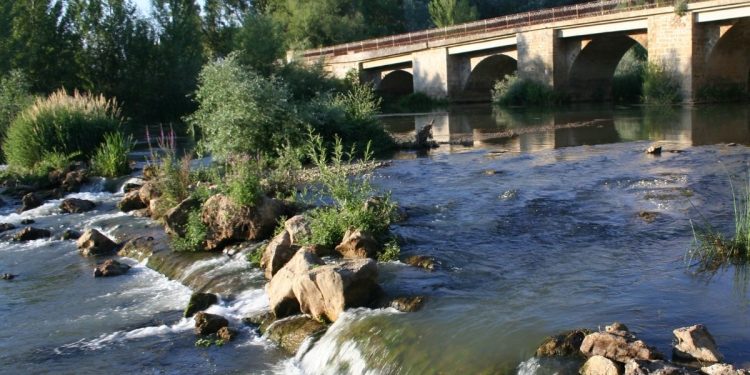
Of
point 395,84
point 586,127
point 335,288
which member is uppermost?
point 395,84

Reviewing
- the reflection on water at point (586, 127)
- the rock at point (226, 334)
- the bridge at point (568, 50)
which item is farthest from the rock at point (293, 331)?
the bridge at point (568, 50)

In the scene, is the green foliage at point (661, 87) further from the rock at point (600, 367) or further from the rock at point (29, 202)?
the rock at point (600, 367)

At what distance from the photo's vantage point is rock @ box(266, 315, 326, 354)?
7.80m

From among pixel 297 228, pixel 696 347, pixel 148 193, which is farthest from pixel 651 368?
pixel 148 193

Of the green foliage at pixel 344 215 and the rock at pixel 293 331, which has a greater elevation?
the green foliage at pixel 344 215

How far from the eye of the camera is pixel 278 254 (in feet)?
31.4

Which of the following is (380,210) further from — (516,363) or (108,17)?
(108,17)

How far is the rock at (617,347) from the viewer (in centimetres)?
579

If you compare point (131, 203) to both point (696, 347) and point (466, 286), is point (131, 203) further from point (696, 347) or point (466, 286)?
point (696, 347)

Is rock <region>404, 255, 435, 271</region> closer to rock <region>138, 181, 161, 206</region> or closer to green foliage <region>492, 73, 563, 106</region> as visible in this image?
rock <region>138, 181, 161, 206</region>

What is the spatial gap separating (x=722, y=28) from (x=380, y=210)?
27.8 meters

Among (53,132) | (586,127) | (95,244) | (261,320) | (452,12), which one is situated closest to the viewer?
(261,320)

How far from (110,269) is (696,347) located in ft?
26.9

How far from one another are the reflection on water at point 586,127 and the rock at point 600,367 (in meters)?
14.9
